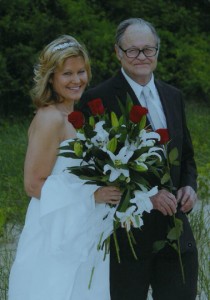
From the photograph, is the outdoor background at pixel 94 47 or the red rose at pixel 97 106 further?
the outdoor background at pixel 94 47

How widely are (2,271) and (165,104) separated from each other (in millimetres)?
1658

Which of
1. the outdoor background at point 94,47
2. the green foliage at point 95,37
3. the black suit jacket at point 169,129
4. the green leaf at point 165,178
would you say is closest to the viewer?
the green leaf at point 165,178

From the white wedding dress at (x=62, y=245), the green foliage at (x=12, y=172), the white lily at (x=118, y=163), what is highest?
the white lily at (x=118, y=163)

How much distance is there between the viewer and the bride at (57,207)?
344 centimetres

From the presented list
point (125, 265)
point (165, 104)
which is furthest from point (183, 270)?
point (165, 104)

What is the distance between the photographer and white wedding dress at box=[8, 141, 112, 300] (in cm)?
343

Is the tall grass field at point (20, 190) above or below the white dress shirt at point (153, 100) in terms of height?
below

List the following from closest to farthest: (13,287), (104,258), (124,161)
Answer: (124,161) < (104,258) < (13,287)

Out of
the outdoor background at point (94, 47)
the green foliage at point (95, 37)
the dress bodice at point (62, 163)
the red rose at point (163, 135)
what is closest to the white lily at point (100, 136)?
the red rose at point (163, 135)

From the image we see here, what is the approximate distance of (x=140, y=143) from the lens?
125 inches

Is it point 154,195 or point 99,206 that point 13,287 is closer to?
point 99,206

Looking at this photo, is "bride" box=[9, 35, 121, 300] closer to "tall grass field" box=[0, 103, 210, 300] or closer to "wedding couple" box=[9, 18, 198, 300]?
"wedding couple" box=[9, 18, 198, 300]

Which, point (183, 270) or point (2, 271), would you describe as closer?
point (183, 270)

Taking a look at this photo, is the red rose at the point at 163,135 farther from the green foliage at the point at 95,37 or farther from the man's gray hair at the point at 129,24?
the green foliage at the point at 95,37
